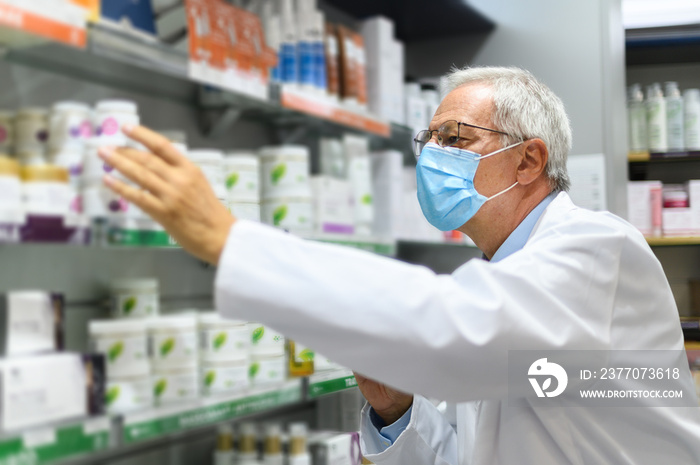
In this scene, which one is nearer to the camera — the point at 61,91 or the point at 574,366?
the point at 574,366

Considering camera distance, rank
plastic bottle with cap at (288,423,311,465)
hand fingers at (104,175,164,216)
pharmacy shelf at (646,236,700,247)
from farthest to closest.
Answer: pharmacy shelf at (646,236,700,247)
plastic bottle with cap at (288,423,311,465)
hand fingers at (104,175,164,216)

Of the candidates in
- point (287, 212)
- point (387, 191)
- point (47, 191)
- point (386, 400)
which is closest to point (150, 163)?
point (47, 191)

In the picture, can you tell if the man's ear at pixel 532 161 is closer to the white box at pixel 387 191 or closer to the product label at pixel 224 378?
the product label at pixel 224 378

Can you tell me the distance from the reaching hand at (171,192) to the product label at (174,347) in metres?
0.69

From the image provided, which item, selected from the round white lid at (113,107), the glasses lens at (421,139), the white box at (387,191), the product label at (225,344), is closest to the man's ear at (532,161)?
the glasses lens at (421,139)

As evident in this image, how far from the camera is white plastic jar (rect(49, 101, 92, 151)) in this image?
1388 millimetres

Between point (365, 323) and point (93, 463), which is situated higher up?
point (365, 323)

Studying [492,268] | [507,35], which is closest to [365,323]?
[492,268]

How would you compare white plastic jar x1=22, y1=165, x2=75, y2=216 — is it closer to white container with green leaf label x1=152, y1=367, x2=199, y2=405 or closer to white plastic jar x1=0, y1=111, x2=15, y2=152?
white plastic jar x1=0, y1=111, x2=15, y2=152

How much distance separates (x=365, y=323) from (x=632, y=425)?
69cm

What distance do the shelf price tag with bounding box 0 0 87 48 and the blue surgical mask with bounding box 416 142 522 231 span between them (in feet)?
2.60

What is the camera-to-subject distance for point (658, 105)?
442 cm

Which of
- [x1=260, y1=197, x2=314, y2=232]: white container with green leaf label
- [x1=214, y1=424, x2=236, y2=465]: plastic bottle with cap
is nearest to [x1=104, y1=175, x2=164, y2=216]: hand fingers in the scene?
[x1=260, y1=197, x2=314, y2=232]: white container with green leaf label

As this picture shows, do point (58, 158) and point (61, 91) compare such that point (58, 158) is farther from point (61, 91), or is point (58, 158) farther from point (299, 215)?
point (299, 215)
